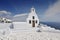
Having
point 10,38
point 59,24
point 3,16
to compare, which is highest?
point 3,16

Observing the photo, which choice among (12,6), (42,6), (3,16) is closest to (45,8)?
(42,6)

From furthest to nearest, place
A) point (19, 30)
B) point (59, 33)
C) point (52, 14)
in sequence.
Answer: point (52, 14) → point (19, 30) → point (59, 33)

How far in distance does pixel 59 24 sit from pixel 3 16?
232cm

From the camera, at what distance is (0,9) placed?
477cm

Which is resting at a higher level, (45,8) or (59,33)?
(45,8)

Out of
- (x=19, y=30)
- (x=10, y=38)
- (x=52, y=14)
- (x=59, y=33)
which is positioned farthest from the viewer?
(x=52, y=14)

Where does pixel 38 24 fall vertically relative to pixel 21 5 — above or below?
below

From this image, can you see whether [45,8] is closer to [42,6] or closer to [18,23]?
[42,6]

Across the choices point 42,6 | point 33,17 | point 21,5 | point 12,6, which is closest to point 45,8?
point 42,6

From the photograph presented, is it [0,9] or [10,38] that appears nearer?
[10,38]

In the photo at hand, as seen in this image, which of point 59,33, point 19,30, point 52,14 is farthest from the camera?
point 52,14

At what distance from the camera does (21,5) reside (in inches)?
195

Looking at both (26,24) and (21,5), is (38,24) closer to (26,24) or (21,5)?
(26,24)

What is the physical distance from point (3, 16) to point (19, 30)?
977 millimetres
